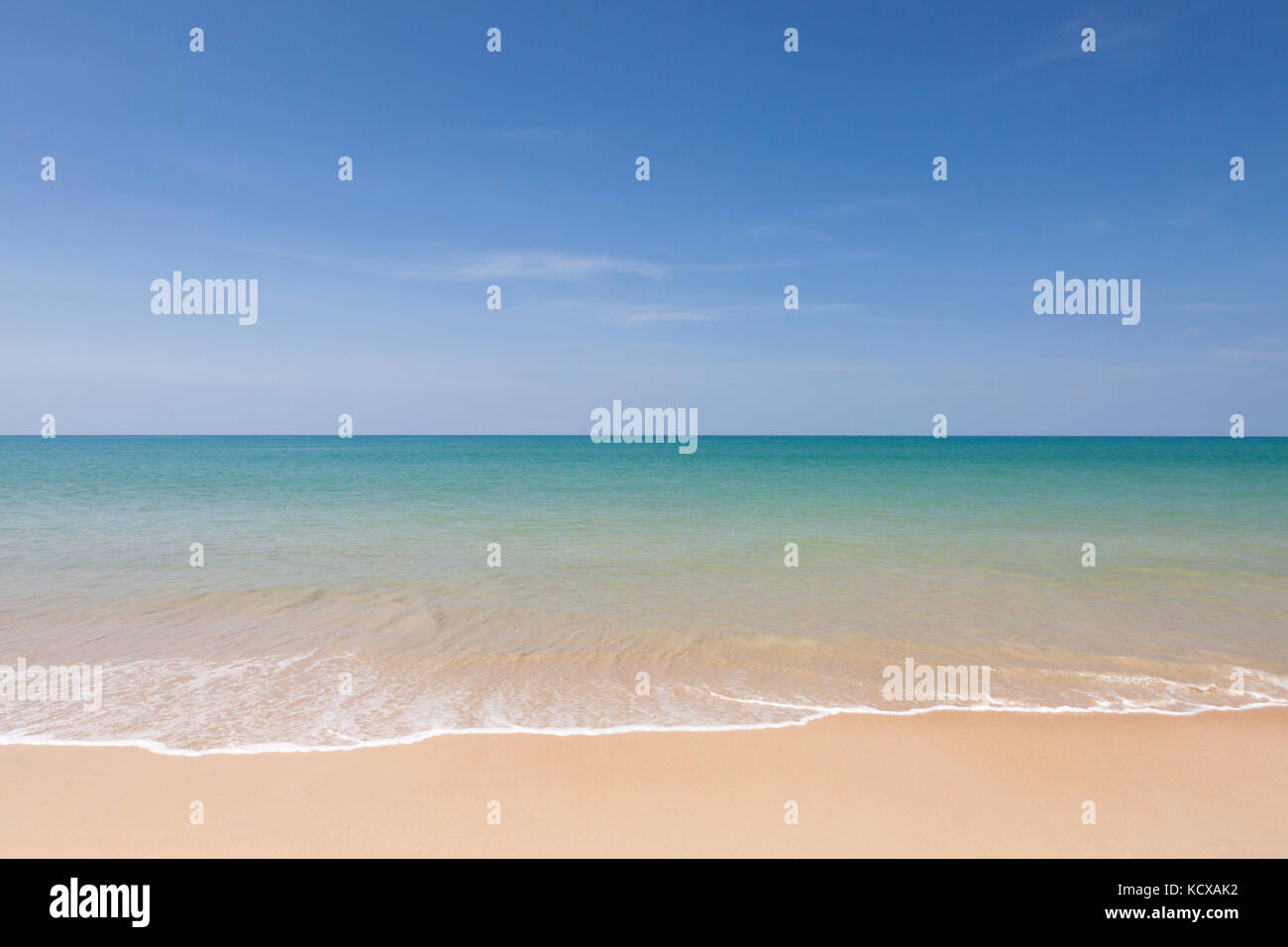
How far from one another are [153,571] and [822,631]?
1183 centimetres

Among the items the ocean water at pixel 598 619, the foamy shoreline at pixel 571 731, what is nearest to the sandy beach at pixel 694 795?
the foamy shoreline at pixel 571 731

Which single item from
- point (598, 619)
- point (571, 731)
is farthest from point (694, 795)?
point (598, 619)

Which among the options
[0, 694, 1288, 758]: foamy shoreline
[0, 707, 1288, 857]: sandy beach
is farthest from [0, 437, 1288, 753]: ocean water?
[0, 707, 1288, 857]: sandy beach

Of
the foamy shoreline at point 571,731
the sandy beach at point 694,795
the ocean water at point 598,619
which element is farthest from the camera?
the ocean water at point 598,619

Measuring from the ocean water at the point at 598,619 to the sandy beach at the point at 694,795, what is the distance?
541mm

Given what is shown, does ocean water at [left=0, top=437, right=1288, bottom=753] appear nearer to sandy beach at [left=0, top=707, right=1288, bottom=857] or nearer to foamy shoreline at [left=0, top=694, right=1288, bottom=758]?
foamy shoreline at [left=0, top=694, right=1288, bottom=758]

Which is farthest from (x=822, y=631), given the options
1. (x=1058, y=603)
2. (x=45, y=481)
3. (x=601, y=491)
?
(x=45, y=481)

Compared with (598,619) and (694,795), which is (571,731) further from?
(598,619)

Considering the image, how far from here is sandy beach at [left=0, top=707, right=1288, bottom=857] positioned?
4.12 m

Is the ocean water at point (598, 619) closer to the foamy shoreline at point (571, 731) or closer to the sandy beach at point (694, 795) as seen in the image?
the foamy shoreline at point (571, 731)

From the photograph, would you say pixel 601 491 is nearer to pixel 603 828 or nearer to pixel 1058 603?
pixel 1058 603

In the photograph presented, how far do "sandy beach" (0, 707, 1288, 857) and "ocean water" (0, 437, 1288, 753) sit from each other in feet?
1.77

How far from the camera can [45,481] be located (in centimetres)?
3484

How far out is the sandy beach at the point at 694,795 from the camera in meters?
4.12
